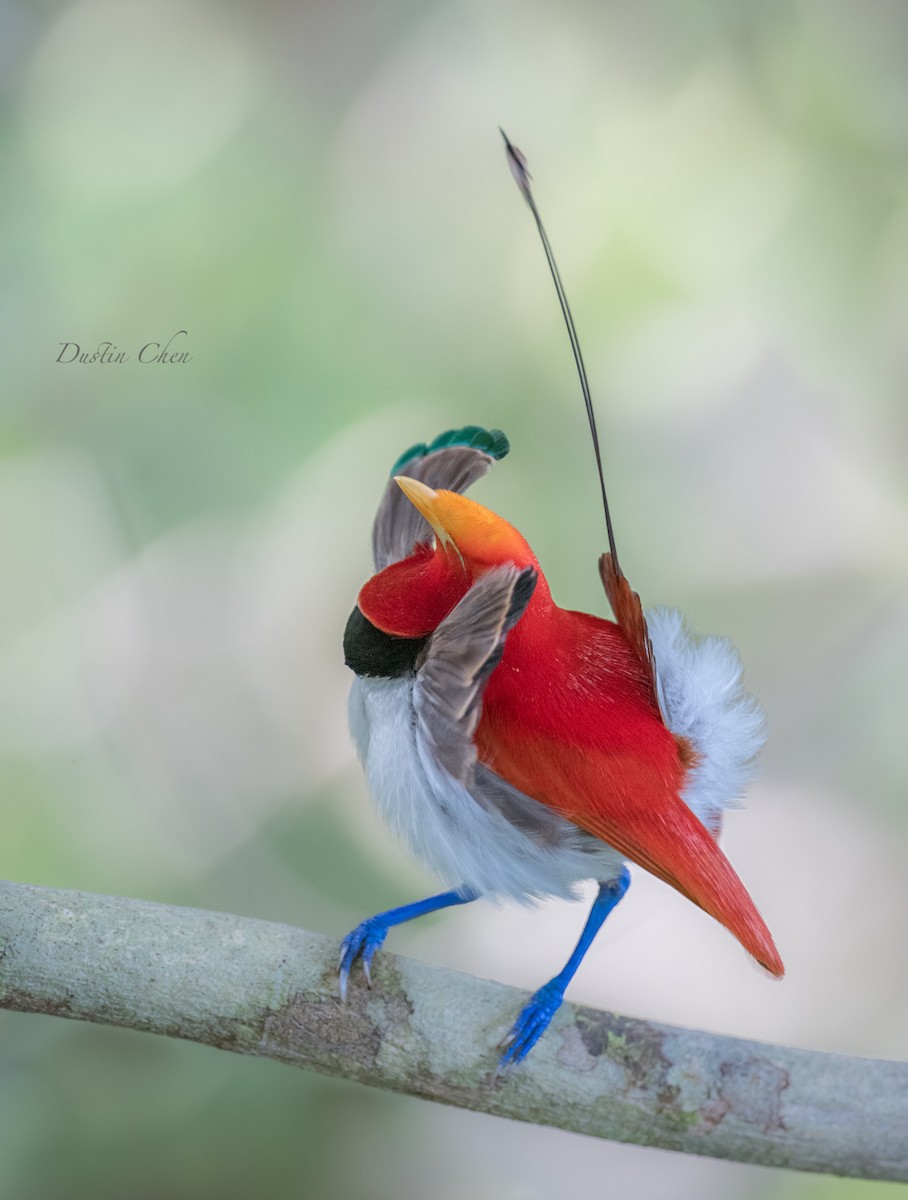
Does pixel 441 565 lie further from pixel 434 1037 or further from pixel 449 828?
pixel 434 1037

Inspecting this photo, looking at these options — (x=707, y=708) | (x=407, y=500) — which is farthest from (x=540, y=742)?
(x=407, y=500)

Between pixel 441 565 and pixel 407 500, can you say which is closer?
pixel 441 565

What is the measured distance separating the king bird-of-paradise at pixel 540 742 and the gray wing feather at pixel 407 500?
80 mm

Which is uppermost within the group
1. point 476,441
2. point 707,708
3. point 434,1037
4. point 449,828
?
point 476,441

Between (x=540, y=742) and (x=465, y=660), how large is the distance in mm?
105

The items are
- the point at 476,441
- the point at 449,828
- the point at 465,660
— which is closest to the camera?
the point at 465,660

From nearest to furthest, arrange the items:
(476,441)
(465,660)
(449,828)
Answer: (465,660) < (449,828) < (476,441)

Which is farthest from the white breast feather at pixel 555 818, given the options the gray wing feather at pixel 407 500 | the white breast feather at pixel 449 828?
the gray wing feather at pixel 407 500

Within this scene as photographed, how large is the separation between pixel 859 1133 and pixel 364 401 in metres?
0.80

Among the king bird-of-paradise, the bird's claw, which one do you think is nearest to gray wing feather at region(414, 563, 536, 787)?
the king bird-of-paradise

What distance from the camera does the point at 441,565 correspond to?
2.10ft

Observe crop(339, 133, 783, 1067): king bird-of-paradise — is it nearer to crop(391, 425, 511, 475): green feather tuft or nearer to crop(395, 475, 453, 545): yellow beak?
crop(395, 475, 453, 545): yellow beak

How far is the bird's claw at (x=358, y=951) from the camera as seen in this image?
67 cm

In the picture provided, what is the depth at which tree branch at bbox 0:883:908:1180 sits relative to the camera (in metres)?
0.61
